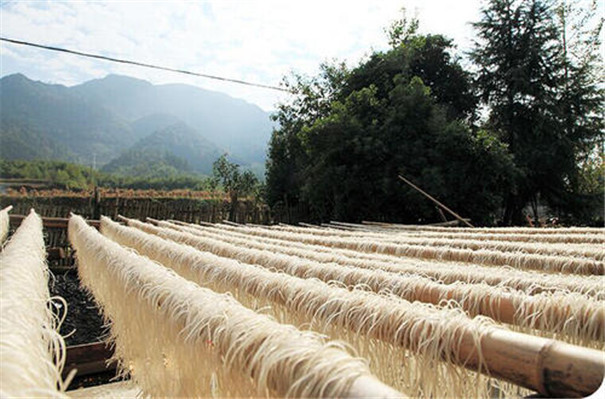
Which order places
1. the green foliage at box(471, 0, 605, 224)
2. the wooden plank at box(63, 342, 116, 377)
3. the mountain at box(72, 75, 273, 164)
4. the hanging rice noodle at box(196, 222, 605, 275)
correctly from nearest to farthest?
the hanging rice noodle at box(196, 222, 605, 275), the wooden plank at box(63, 342, 116, 377), the green foliage at box(471, 0, 605, 224), the mountain at box(72, 75, 273, 164)

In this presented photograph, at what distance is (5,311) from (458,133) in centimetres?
1274

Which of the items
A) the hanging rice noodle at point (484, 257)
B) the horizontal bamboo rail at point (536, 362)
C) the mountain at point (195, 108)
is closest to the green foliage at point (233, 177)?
the hanging rice noodle at point (484, 257)

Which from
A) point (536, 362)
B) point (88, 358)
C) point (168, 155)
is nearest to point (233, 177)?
point (88, 358)

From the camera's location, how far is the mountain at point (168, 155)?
75188 millimetres

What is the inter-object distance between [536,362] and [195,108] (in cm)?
19060

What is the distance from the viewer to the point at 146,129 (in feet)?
450

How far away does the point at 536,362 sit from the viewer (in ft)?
2.67

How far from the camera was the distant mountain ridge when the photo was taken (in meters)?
72.6

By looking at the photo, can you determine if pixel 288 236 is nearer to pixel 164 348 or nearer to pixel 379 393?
pixel 164 348

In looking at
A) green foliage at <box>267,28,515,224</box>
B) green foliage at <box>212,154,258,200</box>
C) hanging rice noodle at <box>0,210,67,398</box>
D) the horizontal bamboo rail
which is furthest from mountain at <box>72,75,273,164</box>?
the horizontal bamboo rail

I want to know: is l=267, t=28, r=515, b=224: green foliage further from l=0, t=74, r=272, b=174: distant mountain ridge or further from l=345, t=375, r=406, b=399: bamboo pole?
l=0, t=74, r=272, b=174: distant mountain ridge

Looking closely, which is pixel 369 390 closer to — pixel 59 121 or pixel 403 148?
pixel 403 148

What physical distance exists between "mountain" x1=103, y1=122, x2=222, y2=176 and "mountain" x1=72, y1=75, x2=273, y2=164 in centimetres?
1722

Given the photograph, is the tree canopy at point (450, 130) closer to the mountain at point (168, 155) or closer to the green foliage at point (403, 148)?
the green foliage at point (403, 148)
